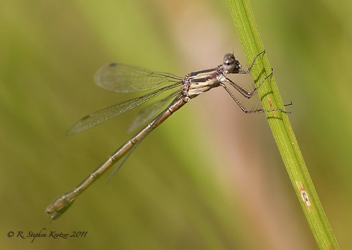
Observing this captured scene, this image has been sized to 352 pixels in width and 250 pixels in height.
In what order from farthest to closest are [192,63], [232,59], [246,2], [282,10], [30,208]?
Result: 1. [192,63]
2. [30,208]
3. [282,10]
4. [232,59]
5. [246,2]

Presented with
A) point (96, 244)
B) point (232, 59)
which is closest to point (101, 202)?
point (96, 244)

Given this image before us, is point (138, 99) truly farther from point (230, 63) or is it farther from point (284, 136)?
point (284, 136)

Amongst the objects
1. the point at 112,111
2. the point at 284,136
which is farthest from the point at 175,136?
the point at 284,136

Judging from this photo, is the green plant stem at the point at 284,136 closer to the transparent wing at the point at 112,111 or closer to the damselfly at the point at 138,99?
the damselfly at the point at 138,99

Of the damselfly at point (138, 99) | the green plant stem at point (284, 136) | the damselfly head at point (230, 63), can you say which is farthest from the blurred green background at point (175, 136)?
the green plant stem at point (284, 136)

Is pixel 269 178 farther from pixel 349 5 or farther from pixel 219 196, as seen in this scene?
pixel 349 5
